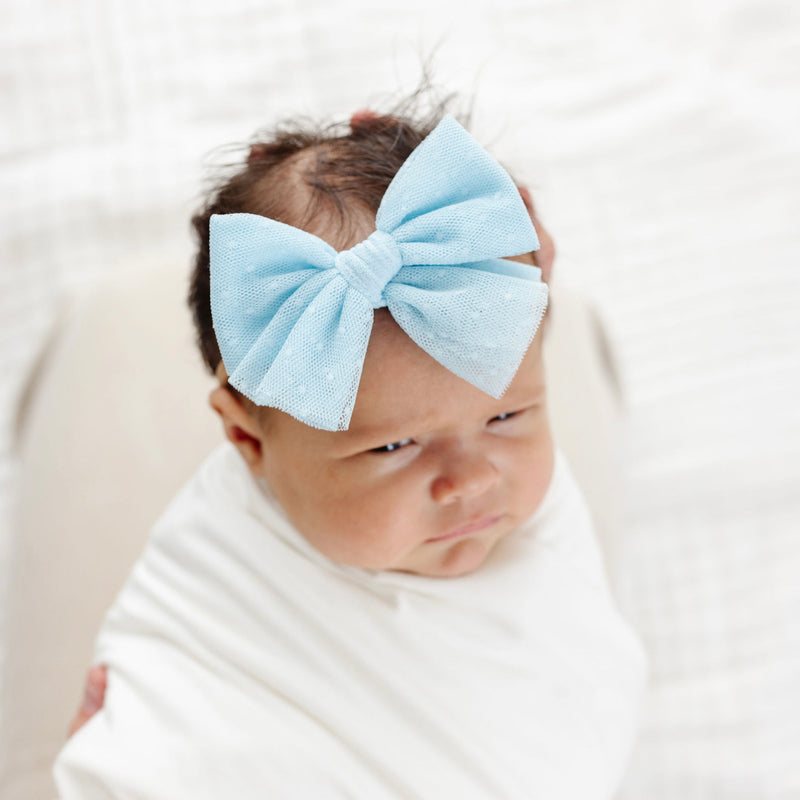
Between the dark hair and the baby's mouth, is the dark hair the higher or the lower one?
the higher one

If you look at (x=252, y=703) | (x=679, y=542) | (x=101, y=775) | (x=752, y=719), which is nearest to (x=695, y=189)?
(x=679, y=542)

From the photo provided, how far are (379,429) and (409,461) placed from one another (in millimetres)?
52

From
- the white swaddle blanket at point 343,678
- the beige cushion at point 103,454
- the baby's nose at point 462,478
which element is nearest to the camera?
the baby's nose at point 462,478

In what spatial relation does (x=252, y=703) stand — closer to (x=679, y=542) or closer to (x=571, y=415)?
(x=571, y=415)

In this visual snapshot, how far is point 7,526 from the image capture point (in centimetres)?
152

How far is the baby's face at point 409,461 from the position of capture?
2.55 feet

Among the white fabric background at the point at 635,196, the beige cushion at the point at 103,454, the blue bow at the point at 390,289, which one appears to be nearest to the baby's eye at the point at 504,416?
the blue bow at the point at 390,289

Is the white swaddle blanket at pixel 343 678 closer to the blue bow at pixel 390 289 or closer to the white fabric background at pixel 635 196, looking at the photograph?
the blue bow at pixel 390 289

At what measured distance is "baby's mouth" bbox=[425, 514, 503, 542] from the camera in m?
0.88

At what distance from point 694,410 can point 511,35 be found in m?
0.74

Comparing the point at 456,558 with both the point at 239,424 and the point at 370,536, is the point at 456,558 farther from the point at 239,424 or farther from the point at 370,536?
the point at 239,424

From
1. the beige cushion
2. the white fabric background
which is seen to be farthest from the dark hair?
the white fabric background

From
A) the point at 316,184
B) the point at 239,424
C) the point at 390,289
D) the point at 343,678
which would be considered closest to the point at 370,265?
the point at 390,289

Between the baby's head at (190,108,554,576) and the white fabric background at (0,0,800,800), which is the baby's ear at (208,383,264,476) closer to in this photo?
the baby's head at (190,108,554,576)
